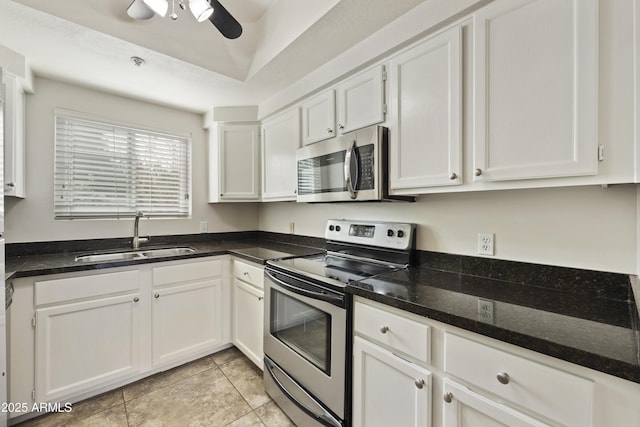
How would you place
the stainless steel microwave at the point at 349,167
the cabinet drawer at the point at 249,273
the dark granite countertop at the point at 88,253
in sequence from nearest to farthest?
the stainless steel microwave at the point at 349,167 → the dark granite countertop at the point at 88,253 → the cabinet drawer at the point at 249,273

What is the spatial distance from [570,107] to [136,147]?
3064 millimetres

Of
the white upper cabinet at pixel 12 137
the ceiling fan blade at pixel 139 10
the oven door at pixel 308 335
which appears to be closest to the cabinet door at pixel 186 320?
the oven door at pixel 308 335

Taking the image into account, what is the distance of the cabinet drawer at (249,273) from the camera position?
6.75ft

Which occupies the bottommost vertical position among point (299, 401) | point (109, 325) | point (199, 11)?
point (299, 401)

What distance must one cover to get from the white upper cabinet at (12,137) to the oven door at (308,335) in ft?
5.76

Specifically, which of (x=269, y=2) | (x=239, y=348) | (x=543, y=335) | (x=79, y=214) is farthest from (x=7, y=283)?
(x=543, y=335)

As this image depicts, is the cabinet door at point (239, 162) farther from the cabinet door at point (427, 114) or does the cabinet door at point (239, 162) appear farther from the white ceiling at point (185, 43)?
the cabinet door at point (427, 114)

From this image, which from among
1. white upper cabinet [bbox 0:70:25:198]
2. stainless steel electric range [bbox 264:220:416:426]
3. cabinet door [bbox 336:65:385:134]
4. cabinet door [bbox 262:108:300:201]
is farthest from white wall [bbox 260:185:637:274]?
white upper cabinet [bbox 0:70:25:198]

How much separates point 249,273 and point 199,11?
169 centimetres

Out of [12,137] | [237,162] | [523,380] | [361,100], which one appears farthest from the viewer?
[237,162]

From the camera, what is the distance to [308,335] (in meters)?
1.58

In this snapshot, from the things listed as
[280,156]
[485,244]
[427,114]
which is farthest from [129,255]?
[485,244]

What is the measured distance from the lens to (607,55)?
911 millimetres

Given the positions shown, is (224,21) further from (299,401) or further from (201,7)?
(299,401)
